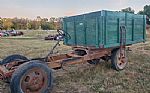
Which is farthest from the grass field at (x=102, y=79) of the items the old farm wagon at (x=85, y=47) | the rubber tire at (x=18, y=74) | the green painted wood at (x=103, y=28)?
the rubber tire at (x=18, y=74)

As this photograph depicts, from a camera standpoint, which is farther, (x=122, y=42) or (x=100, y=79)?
(x=122, y=42)

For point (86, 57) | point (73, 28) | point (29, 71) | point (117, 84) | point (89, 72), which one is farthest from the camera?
point (73, 28)

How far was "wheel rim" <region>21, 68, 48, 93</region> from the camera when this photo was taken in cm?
487

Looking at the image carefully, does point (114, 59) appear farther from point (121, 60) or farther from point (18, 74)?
point (18, 74)

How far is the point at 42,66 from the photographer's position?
5.07 m

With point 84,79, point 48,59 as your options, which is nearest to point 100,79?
point 84,79

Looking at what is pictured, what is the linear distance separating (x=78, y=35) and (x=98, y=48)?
113cm

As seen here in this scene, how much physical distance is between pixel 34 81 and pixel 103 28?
9.12ft

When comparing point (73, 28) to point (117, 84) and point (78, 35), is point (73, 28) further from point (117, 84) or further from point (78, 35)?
point (117, 84)

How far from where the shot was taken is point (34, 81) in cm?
501

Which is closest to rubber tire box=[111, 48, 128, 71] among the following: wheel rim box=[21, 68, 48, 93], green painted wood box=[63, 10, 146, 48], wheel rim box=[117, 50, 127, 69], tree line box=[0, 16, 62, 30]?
wheel rim box=[117, 50, 127, 69]

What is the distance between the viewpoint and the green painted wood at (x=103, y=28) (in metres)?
6.80

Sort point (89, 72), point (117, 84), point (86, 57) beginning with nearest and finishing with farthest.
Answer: point (117, 84) → point (86, 57) → point (89, 72)

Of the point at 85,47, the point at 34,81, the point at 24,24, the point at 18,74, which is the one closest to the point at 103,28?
the point at 85,47
